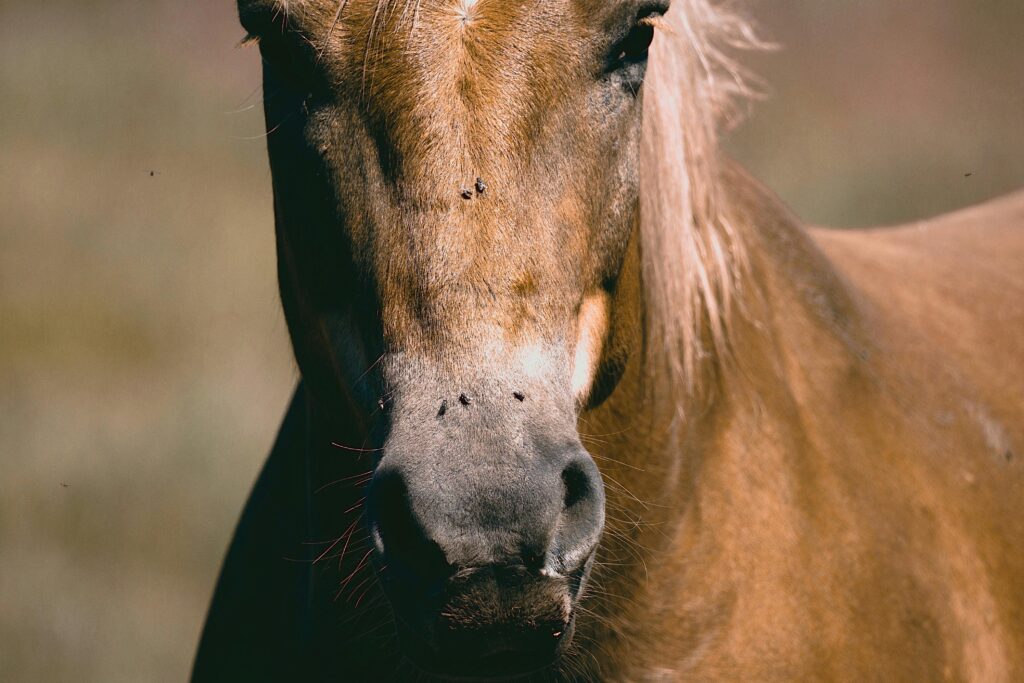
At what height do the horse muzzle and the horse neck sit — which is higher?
the horse muzzle

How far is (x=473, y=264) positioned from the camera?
144cm

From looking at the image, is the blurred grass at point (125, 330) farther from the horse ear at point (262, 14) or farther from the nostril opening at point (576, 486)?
the nostril opening at point (576, 486)

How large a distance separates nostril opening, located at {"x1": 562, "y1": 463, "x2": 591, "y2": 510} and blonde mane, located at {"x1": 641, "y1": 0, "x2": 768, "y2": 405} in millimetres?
662

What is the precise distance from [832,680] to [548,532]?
2.73ft

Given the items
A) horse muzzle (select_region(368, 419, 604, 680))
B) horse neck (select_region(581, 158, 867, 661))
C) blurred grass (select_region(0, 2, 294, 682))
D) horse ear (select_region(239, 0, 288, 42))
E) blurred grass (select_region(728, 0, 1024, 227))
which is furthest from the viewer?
blurred grass (select_region(728, 0, 1024, 227))

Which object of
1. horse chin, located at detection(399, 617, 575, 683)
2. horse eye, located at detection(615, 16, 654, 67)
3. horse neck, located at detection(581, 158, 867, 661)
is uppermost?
horse eye, located at detection(615, 16, 654, 67)

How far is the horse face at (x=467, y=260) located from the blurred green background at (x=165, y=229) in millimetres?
511

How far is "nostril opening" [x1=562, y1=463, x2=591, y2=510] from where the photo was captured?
1.36 m

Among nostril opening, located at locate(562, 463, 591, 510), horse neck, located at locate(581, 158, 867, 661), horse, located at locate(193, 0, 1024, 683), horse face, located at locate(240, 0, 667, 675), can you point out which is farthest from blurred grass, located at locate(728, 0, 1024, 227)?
nostril opening, located at locate(562, 463, 591, 510)

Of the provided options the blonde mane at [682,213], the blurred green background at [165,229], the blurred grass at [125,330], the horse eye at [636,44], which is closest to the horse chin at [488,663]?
the blonde mane at [682,213]

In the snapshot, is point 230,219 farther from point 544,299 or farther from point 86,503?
point 544,299

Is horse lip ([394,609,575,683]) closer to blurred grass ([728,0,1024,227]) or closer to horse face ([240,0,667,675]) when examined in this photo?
horse face ([240,0,667,675])

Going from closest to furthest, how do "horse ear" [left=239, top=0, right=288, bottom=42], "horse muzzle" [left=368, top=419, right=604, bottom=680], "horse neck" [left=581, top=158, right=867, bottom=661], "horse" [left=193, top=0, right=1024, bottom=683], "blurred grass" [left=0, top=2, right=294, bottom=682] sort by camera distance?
1. "horse muzzle" [left=368, top=419, right=604, bottom=680]
2. "horse" [left=193, top=0, right=1024, bottom=683]
3. "horse ear" [left=239, top=0, right=288, bottom=42]
4. "horse neck" [left=581, top=158, right=867, bottom=661]
5. "blurred grass" [left=0, top=2, right=294, bottom=682]

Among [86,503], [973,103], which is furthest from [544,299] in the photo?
[973,103]
